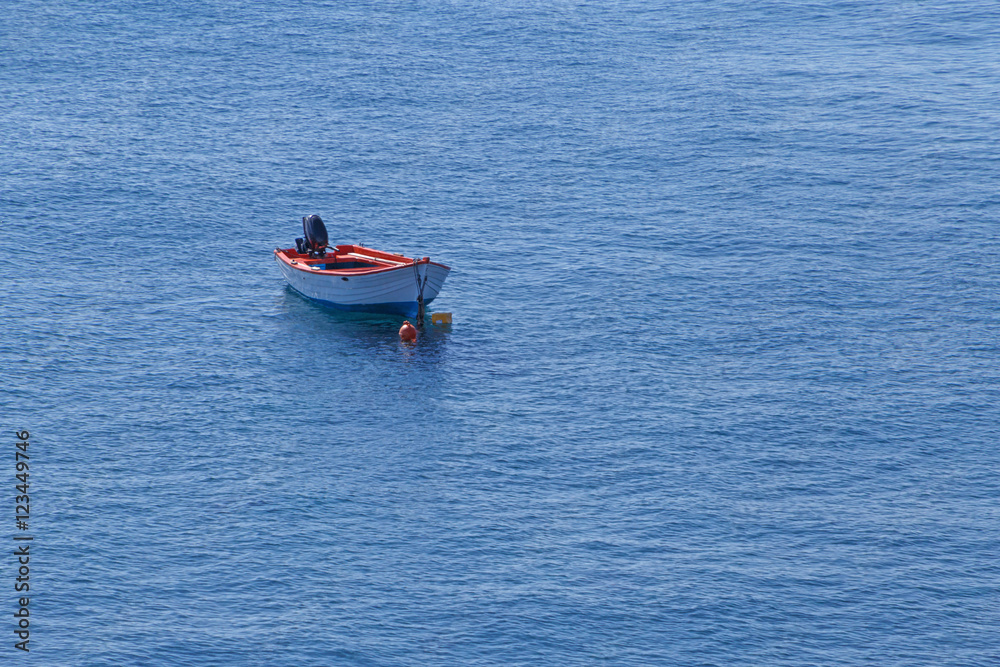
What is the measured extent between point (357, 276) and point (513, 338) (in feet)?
38.6

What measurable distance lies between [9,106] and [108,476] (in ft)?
264

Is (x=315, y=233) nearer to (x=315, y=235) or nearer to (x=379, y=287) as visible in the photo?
(x=315, y=235)

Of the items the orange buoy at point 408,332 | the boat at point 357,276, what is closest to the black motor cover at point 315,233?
the boat at point 357,276

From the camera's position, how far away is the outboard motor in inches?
3942

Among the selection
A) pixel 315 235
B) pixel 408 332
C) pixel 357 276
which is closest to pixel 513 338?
pixel 408 332

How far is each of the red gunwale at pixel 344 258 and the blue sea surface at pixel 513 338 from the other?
9.96 ft

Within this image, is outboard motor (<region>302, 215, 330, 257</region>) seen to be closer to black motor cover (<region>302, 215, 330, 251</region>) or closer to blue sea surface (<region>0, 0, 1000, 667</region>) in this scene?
black motor cover (<region>302, 215, 330, 251</region>)

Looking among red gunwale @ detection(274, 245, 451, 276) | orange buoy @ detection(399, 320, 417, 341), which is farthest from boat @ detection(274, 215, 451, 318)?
orange buoy @ detection(399, 320, 417, 341)

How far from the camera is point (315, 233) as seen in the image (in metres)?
100

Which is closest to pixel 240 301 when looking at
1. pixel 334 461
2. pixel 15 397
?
pixel 15 397

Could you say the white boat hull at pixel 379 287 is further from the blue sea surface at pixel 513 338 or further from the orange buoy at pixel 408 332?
the orange buoy at pixel 408 332

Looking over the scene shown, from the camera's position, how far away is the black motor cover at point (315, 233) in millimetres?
100125

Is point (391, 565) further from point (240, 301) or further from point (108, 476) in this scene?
point (240, 301)

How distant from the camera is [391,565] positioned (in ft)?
216
